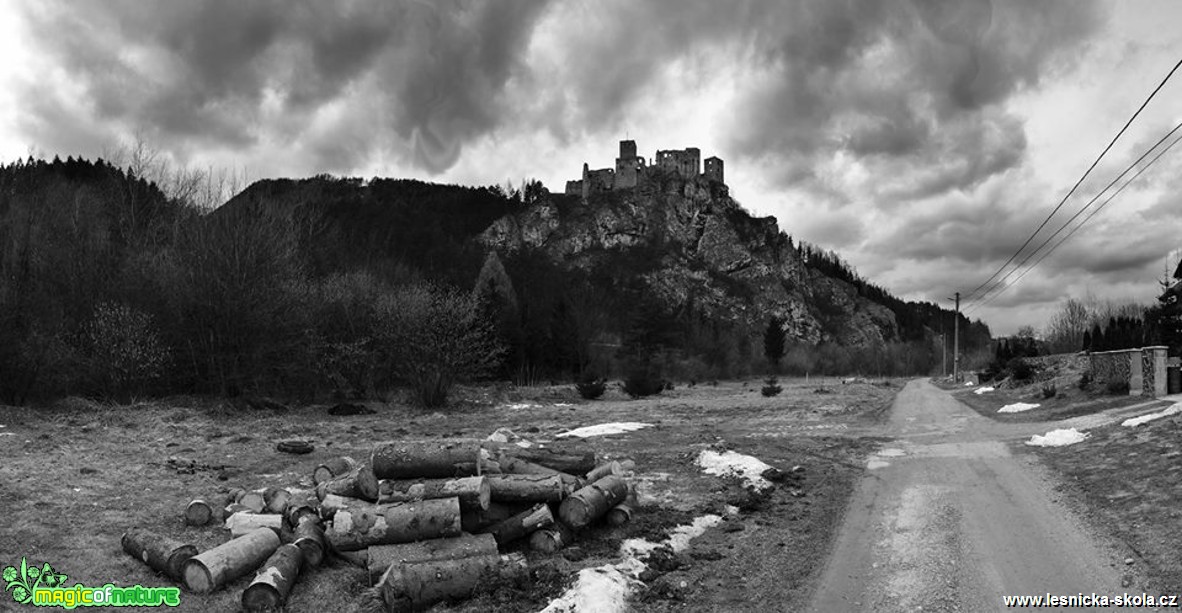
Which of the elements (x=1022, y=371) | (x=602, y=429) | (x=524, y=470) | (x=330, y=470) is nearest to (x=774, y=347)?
(x=1022, y=371)

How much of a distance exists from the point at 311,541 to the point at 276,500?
7.73ft

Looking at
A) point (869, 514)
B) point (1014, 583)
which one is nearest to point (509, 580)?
point (1014, 583)

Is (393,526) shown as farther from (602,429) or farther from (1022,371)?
(1022,371)

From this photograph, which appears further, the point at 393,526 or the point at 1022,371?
the point at 1022,371

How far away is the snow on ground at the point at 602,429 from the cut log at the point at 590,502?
1049 cm

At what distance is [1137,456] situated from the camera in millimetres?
11844

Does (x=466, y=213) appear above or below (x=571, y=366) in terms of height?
above

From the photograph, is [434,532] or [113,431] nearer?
[434,532]

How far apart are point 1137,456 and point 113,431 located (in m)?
23.3

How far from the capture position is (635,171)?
182 m

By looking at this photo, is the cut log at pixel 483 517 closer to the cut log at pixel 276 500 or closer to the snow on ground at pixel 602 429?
the cut log at pixel 276 500

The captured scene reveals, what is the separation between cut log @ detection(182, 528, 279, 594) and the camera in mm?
6934

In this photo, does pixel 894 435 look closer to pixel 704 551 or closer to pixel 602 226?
pixel 704 551

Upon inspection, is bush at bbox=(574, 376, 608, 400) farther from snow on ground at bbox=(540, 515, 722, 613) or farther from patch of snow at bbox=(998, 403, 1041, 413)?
snow on ground at bbox=(540, 515, 722, 613)
